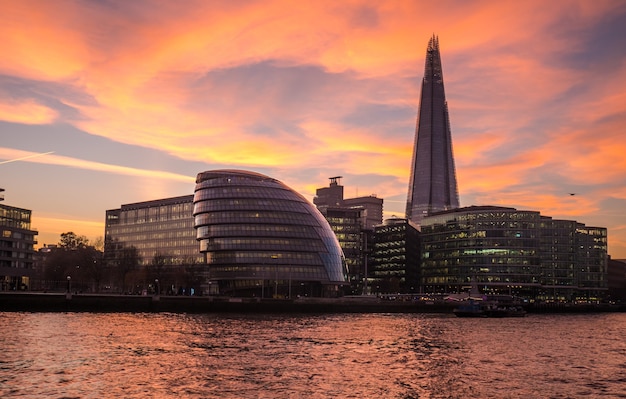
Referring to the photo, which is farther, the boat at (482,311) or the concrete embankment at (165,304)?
the boat at (482,311)

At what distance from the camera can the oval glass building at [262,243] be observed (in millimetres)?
185250

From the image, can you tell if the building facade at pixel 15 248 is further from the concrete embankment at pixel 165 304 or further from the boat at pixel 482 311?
the boat at pixel 482 311

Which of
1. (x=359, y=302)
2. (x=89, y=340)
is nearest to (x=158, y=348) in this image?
(x=89, y=340)

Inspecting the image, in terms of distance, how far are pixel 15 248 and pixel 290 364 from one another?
150m

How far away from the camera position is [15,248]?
7215 inches

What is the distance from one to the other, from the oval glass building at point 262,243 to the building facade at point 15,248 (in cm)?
4634

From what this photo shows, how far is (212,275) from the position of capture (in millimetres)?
192125

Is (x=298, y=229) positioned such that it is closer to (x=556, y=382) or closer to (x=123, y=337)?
(x=123, y=337)

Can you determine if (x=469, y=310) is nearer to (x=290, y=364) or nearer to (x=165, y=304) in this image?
(x=165, y=304)

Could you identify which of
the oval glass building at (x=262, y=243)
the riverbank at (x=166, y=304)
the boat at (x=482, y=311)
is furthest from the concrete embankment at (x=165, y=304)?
the oval glass building at (x=262, y=243)

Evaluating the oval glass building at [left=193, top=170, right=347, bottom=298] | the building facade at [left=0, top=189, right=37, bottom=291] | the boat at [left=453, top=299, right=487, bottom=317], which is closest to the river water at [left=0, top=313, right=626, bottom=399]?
the boat at [left=453, top=299, right=487, bottom=317]

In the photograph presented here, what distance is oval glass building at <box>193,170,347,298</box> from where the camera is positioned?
185 meters

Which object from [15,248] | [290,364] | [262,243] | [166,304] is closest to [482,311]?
[262,243]

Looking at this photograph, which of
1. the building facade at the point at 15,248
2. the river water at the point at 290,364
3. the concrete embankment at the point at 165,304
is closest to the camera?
the river water at the point at 290,364
